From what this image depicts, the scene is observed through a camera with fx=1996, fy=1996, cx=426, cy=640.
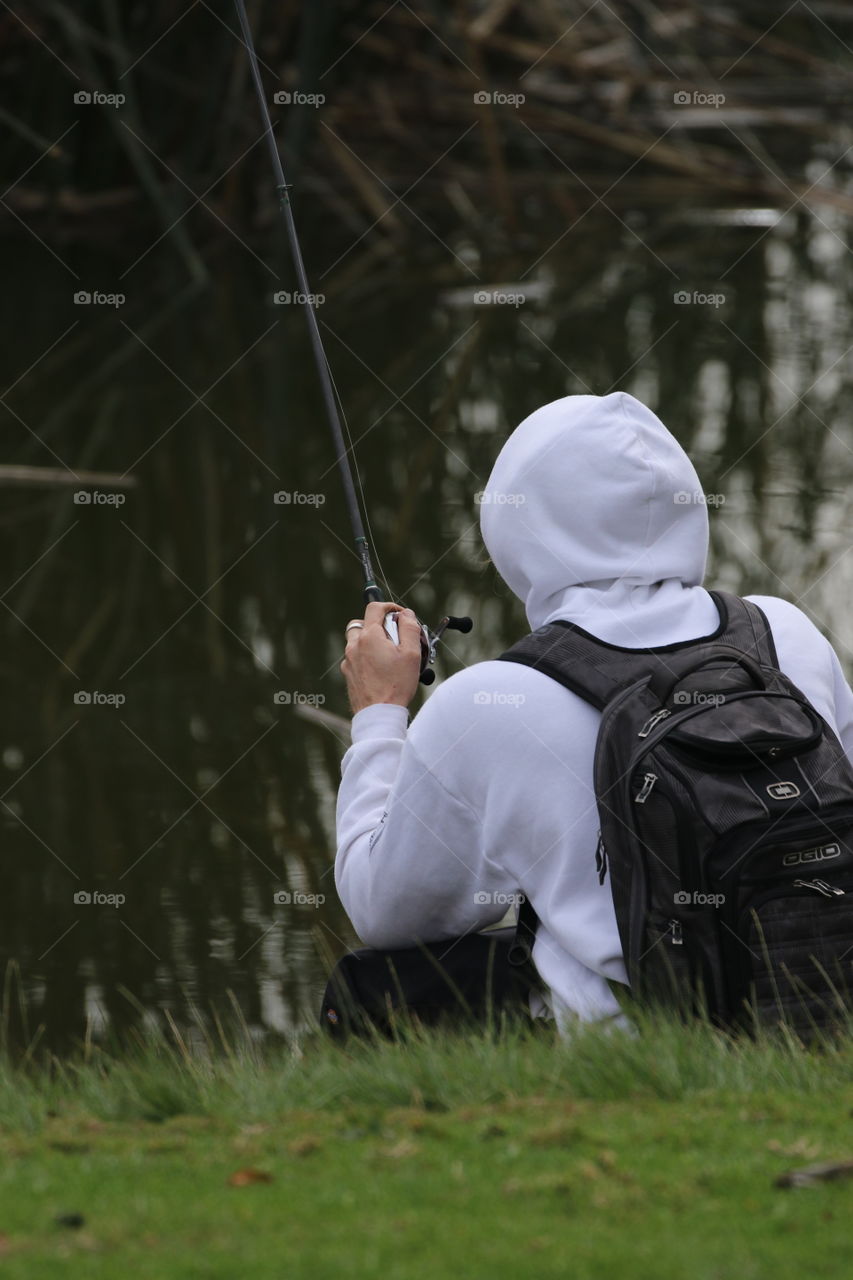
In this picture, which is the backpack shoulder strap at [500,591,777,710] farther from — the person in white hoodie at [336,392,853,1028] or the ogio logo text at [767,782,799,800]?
the ogio logo text at [767,782,799,800]

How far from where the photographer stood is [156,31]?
12.3 metres

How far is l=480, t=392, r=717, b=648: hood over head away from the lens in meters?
2.47

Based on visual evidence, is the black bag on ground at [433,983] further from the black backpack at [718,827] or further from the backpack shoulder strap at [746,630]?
the backpack shoulder strap at [746,630]

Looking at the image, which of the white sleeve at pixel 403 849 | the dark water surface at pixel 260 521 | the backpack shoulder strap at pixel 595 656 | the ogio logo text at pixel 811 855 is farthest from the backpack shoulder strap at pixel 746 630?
the dark water surface at pixel 260 521

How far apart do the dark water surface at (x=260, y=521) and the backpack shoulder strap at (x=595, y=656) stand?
3.94ft

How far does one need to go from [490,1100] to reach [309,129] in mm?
10358

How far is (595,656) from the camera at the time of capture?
238cm

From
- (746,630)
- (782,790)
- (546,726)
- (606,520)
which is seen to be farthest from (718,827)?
(606,520)

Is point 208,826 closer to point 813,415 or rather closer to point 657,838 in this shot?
point 657,838

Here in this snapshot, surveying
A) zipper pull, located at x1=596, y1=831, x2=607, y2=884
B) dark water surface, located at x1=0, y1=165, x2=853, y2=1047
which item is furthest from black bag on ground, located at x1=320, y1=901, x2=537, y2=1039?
dark water surface, located at x1=0, y1=165, x2=853, y2=1047

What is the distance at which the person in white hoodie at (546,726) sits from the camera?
7.69ft

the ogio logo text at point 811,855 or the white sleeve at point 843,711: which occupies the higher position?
the white sleeve at point 843,711

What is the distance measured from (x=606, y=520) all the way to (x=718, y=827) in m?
0.44

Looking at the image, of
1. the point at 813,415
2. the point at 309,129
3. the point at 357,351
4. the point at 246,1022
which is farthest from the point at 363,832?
Answer: the point at 309,129
